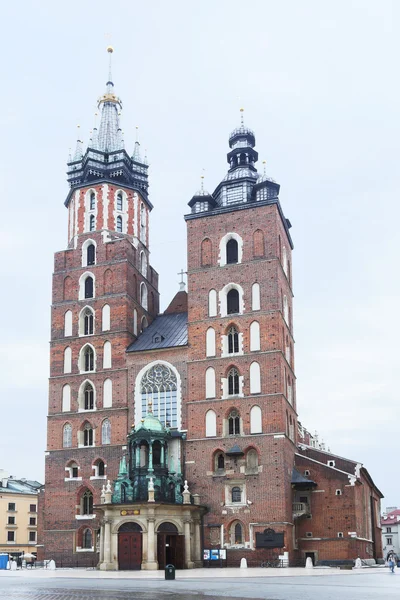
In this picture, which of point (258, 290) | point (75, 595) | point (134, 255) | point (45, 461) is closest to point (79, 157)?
point (134, 255)

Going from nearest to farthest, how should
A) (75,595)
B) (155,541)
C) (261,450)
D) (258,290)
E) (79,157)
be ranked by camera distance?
(75,595)
(155,541)
(261,450)
(258,290)
(79,157)

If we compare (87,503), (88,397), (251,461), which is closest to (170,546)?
(251,461)

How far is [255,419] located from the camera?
178 feet

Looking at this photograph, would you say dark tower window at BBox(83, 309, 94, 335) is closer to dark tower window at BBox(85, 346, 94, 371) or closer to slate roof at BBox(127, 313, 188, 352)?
dark tower window at BBox(85, 346, 94, 371)

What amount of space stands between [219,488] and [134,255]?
20.1 meters

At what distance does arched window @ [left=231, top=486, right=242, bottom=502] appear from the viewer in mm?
53281

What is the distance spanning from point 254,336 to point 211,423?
6804 mm

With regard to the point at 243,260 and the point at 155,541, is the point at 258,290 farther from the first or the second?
the point at 155,541

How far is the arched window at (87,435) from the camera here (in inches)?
2315

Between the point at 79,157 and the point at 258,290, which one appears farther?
the point at 79,157

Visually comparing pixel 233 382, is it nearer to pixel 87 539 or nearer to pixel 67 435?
pixel 67 435

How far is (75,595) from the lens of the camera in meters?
25.5

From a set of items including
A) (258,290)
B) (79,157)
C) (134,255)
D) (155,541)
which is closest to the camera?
(155,541)

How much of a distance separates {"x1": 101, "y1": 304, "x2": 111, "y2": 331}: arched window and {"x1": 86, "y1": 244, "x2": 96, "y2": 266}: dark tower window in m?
4.14
